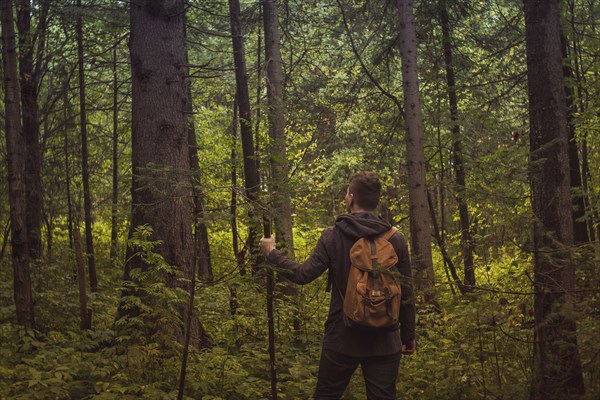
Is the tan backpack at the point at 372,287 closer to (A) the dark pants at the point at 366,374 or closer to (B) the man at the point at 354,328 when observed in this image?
(B) the man at the point at 354,328

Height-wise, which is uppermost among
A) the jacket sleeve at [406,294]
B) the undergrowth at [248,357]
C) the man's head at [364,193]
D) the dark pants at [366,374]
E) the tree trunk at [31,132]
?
the tree trunk at [31,132]

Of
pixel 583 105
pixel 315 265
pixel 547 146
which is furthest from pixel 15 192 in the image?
pixel 583 105

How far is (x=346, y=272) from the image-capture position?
3.94 meters

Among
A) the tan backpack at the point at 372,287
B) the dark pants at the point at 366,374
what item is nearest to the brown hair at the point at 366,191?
the tan backpack at the point at 372,287

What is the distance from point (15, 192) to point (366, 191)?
5.32 meters

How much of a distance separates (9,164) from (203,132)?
573 inches

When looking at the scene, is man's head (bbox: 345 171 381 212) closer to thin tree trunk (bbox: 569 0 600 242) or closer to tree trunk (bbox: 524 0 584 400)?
tree trunk (bbox: 524 0 584 400)

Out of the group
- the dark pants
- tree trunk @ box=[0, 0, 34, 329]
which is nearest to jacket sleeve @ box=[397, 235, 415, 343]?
the dark pants

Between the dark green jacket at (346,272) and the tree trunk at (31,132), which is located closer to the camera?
the dark green jacket at (346,272)

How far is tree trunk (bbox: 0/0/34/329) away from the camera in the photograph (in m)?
7.37

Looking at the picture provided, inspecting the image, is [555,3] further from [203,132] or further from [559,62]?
[203,132]

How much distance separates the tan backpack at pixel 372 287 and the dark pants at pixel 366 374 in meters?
0.28

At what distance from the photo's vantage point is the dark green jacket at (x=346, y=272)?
3902mm

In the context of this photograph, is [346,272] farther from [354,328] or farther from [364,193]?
[364,193]
